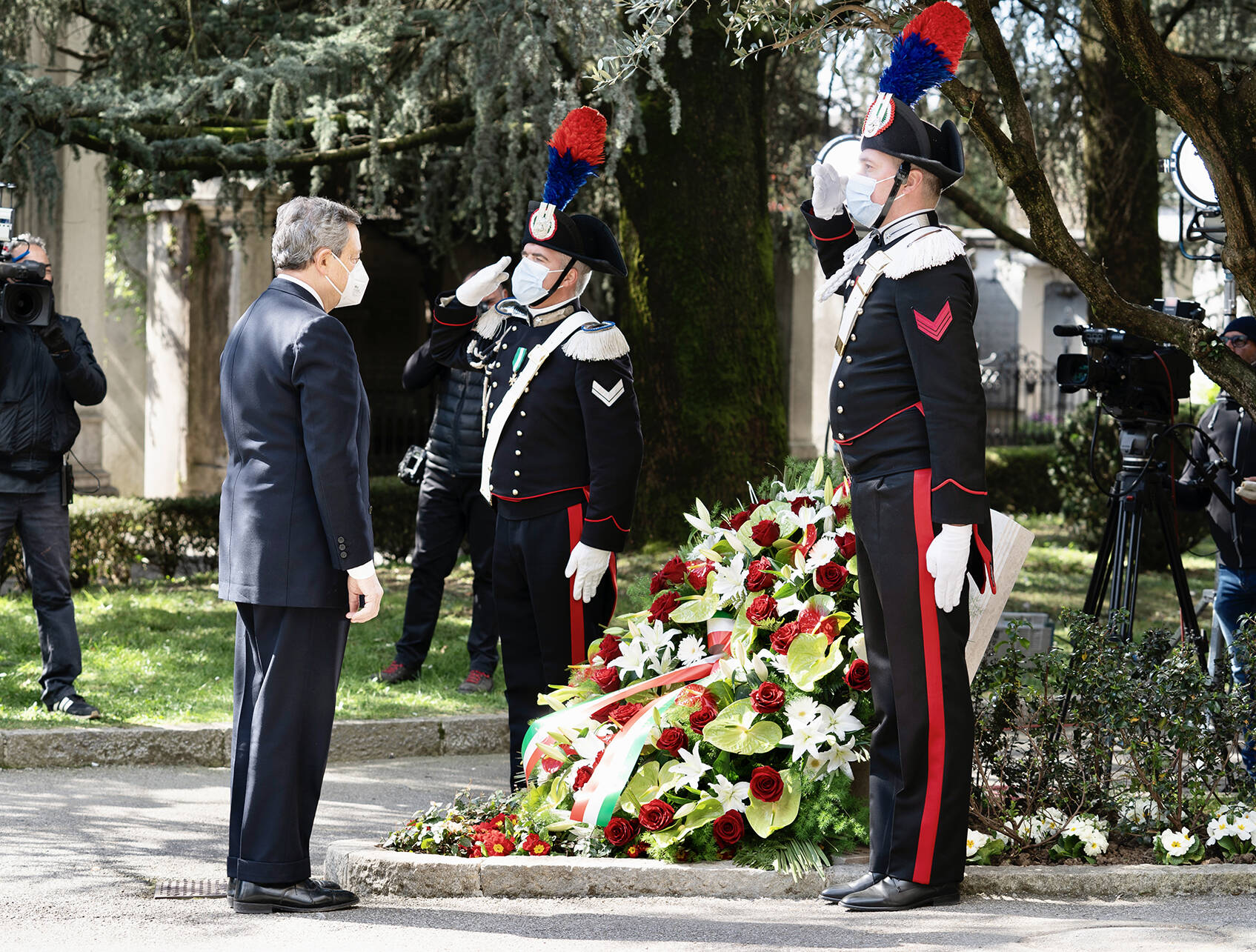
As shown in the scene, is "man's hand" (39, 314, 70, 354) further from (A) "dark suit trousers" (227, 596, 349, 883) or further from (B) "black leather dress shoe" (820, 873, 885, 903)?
(B) "black leather dress shoe" (820, 873, 885, 903)

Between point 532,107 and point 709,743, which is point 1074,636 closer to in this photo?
point 709,743

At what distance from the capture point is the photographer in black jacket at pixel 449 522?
7.54m

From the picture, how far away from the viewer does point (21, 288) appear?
685 centimetres

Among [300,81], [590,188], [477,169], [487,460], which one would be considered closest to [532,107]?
[477,169]

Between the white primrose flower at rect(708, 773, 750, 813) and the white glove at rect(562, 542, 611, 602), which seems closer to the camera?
the white primrose flower at rect(708, 773, 750, 813)

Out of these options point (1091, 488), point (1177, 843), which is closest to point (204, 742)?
point (1177, 843)

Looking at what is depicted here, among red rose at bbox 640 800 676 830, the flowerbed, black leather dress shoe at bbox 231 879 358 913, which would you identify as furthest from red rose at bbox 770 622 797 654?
black leather dress shoe at bbox 231 879 358 913

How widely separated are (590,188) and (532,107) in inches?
123

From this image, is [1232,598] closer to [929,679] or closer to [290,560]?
[929,679]

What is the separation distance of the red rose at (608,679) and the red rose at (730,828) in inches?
31.0

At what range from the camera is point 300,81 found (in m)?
9.16

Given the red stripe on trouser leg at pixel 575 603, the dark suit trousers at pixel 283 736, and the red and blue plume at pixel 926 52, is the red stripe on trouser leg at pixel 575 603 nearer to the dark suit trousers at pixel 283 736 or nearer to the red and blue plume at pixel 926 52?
the dark suit trousers at pixel 283 736

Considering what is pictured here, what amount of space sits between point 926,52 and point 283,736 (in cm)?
263

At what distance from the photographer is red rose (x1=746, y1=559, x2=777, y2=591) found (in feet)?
15.7
